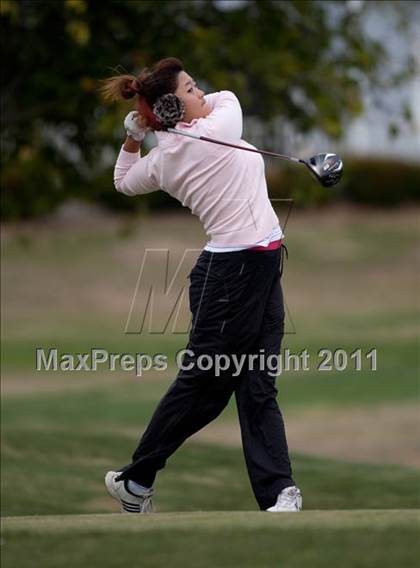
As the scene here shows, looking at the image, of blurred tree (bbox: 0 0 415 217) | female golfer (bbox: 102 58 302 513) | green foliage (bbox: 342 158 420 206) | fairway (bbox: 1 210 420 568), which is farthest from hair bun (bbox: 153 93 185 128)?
green foliage (bbox: 342 158 420 206)

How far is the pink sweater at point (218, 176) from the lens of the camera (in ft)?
21.1

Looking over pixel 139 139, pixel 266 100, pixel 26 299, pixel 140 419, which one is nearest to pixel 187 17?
pixel 266 100

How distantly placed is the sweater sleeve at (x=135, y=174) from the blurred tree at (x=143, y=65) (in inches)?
232

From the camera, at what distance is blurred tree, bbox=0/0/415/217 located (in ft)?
43.9

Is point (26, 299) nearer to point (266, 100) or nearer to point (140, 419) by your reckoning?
point (140, 419)

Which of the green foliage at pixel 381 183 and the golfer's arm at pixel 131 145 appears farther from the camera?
the green foliage at pixel 381 183

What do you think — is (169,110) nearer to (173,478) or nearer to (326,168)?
(326,168)

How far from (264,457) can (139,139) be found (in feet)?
5.38

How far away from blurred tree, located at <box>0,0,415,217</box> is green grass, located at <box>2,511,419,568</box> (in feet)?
24.7

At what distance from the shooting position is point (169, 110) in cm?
639

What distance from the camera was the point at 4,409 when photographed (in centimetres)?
1733

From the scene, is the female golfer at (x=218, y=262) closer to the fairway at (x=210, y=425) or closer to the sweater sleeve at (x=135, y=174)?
the sweater sleeve at (x=135, y=174)

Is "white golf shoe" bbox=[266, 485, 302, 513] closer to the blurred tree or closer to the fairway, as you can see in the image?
the fairway

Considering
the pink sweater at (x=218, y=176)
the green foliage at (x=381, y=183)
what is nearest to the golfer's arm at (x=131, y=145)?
the pink sweater at (x=218, y=176)
